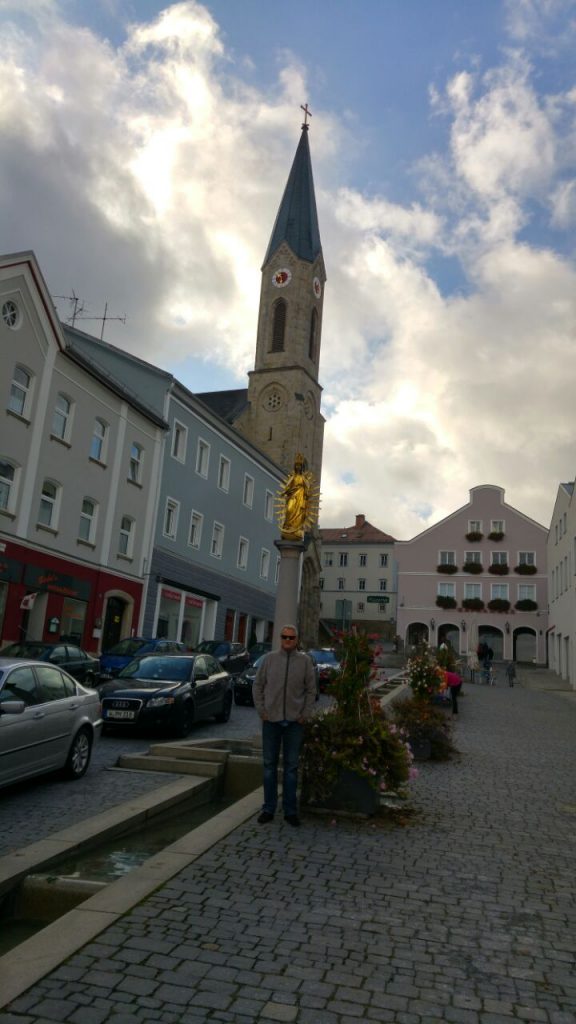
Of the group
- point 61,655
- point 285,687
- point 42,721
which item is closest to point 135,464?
point 61,655

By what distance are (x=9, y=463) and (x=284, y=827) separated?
68.4 ft

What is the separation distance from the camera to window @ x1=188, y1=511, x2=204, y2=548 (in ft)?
128

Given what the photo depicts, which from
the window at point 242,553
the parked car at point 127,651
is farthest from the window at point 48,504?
the window at point 242,553

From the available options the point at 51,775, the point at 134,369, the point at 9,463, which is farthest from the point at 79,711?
the point at 134,369

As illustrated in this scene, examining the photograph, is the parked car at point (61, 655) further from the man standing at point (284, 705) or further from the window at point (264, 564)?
the window at point (264, 564)

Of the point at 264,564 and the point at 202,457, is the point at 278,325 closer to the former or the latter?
the point at 264,564

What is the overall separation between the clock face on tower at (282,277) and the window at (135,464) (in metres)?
39.2

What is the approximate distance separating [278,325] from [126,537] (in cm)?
3957

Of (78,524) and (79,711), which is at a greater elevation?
(78,524)

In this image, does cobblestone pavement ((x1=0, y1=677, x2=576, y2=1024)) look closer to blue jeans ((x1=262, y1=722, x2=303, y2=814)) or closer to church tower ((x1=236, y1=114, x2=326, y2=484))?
blue jeans ((x1=262, y1=722, x2=303, y2=814))

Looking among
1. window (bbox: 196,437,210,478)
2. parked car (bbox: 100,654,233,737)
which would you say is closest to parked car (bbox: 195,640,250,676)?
parked car (bbox: 100,654,233,737)

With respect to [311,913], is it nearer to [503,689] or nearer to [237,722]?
[237,722]

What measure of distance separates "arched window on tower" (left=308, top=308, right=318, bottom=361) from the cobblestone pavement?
63.5m

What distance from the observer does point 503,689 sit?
35.8m
